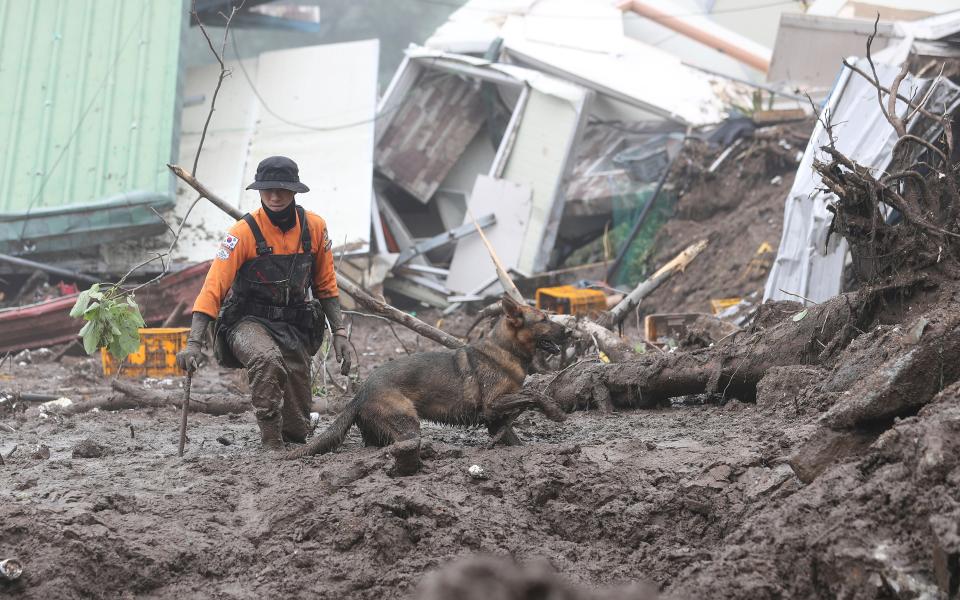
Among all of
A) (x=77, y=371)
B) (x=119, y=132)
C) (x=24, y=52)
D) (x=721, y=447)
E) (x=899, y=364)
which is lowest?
(x=77, y=371)

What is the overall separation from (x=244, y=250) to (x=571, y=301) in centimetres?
619

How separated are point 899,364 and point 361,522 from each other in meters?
2.48

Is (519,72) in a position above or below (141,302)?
above

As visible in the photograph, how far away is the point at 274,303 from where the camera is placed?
260 inches

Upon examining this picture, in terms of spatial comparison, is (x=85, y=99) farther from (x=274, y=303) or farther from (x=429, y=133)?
(x=274, y=303)

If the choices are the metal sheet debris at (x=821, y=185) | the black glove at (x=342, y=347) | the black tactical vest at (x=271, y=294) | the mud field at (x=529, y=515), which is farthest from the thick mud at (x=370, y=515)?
the metal sheet debris at (x=821, y=185)

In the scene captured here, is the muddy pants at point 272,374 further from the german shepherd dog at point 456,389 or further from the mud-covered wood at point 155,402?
the mud-covered wood at point 155,402

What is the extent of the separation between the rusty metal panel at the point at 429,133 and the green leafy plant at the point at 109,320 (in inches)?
404

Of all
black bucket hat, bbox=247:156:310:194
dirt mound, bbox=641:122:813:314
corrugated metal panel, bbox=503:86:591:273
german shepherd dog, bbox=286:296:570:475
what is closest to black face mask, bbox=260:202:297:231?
black bucket hat, bbox=247:156:310:194

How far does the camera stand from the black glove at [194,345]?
6.18 metres

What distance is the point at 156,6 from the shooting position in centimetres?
1490

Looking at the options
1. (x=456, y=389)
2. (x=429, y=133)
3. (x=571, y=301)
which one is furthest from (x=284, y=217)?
(x=429, y=133)

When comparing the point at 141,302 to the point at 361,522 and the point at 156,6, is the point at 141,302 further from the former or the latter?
the point at 361,522

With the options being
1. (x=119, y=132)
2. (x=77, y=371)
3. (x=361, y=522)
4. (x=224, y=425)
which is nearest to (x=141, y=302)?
(x=77, y=371)
